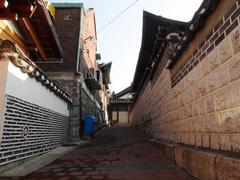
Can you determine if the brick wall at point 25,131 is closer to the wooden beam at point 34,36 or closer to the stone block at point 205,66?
the wooden beam at point 34,36

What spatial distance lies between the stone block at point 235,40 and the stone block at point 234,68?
8 cm

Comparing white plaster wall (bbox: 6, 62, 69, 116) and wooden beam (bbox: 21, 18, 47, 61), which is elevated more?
wooden beam (bbox: 21, 18, 47, 61)

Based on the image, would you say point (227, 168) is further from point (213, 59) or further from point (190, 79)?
point (190, 79)

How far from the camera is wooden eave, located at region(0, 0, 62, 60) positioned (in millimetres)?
5637

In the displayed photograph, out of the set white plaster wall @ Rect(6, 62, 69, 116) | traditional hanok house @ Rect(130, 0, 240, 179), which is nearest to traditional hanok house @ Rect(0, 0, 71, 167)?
white plaster wall @ Rect(6, 62, 69, 116)

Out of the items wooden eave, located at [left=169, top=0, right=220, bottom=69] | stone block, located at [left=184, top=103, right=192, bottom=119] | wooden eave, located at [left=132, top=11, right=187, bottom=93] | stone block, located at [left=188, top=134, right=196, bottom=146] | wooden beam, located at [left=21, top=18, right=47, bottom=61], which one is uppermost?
wooden eave, located at [left=132, top=11, right=187, bottom=93]

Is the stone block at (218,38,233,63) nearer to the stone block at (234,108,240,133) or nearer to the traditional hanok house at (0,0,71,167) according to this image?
the stone block at (234,108,240,133)

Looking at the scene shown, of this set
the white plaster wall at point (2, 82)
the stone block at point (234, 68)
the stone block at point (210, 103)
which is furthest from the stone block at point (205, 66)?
the white plaster wall at point (2, 82)

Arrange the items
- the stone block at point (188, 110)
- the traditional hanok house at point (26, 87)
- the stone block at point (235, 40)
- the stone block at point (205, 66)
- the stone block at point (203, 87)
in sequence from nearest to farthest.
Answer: the stone block at point (235, 40)
the stone block at point (205, 66)
the stone block at point (203, 87)
the stone block at point (188, 110)
the traditional hanok house at point (26, 87)

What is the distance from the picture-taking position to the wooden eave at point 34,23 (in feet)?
18.5

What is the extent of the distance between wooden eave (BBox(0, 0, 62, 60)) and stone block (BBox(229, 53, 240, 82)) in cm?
472

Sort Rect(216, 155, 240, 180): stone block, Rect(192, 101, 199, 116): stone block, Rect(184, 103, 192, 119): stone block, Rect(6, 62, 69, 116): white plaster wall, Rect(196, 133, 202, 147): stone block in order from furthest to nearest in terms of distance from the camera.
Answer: Rect(6, 62, 69, 116): white plaster wall
Rect(184, 103, 192, 119): stone block
Rect(192, 101, 199, 116): stone block
Rect(196, 133, 202, 147): stone block
Rect(216, 155, 240, 180): stone block

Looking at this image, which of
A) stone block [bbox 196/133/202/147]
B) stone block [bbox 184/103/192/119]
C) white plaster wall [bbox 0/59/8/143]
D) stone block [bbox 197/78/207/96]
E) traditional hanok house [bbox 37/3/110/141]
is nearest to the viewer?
stone block [bbox 197/78/207/96]

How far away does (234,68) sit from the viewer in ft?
9.28
